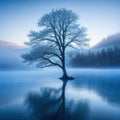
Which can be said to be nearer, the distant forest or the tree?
the tree

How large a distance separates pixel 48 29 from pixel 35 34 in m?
1.80

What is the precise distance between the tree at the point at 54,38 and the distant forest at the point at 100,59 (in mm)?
56716

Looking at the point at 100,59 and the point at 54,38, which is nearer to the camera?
the point at 54,38

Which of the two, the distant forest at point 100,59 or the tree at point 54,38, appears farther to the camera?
the distant forest at point 100,59

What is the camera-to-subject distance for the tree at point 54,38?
21734 millimetres

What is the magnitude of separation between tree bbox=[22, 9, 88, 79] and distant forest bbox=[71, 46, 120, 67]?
56716 mm

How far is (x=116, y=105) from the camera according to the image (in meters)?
7.67

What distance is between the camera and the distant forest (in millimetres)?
80012

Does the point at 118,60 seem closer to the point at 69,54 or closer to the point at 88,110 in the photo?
the point at 69,54

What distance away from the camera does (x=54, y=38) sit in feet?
74.8

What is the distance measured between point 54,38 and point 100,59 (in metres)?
65.8

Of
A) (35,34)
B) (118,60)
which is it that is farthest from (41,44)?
(118,60)

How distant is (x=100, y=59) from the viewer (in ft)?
279

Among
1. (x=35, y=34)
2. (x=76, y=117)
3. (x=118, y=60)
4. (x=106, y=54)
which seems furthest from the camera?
(x=106, y=54)
